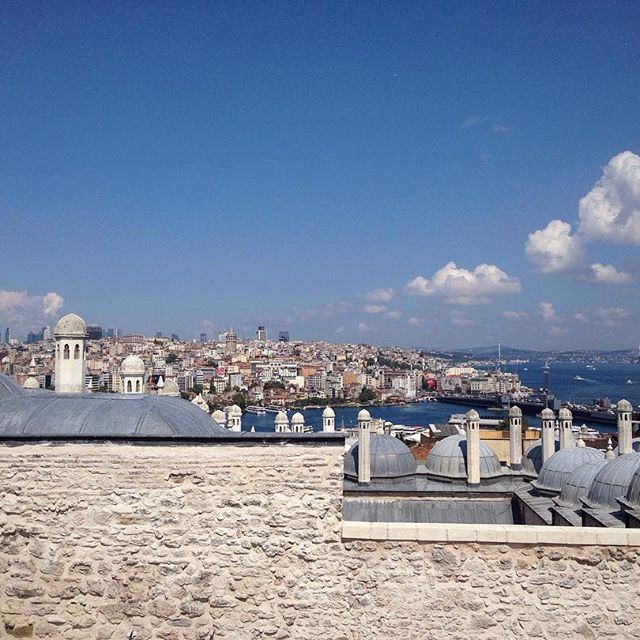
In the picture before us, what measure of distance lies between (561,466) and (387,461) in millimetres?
3919

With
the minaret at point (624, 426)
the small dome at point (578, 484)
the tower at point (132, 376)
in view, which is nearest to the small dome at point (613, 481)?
the small dome at point (578, 484)

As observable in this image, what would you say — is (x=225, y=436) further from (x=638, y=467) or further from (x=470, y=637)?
(x=638, y=467)

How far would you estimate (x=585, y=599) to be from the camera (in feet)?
15.5

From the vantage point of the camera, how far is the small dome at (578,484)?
10.1 m

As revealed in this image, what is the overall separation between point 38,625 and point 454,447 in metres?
11.1

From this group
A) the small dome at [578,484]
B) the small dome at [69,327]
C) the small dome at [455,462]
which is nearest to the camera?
the small dome at [69,327]

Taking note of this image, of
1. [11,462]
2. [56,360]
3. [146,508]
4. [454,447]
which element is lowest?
[454,447]

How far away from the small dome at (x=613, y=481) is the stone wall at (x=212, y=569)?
4.98m

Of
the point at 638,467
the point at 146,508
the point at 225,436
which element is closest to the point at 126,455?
the point at 146,508

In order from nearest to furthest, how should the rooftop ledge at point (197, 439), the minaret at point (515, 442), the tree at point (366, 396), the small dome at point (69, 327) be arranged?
the rooftop ledge at point (197, 439), the small dome at point (69, 327), the minaret at point (515, 442), the tree at point (366, 396)

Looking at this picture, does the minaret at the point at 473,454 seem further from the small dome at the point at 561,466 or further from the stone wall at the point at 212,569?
the stone wall at the point at 212,569

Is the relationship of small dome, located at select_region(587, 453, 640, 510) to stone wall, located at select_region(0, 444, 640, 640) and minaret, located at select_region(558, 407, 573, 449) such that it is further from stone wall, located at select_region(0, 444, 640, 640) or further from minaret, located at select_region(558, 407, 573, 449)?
minaret, located at select_region(558, 407, 573, 449)

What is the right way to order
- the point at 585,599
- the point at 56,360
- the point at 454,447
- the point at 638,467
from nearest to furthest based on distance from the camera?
1. the point at 585,599
2. the point at 56,360
3. the point at 638,467
4. the point at 454,447

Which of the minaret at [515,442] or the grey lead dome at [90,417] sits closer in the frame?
the grey lead dome at [90,417]
